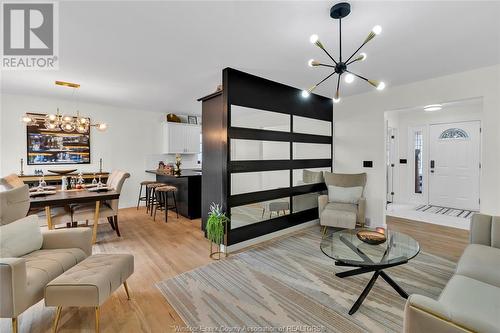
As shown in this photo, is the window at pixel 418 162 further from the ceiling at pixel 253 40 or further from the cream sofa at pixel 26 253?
the cream sofa at pixel 26 253

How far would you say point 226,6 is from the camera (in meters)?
1.92

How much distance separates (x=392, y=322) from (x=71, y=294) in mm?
2418

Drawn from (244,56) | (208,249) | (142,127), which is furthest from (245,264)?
(142,127)

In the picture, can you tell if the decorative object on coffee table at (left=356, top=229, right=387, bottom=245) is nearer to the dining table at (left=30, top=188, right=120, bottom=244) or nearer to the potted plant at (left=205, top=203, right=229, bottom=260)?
the potted plant at (left=205, top=203, right=229, bottom=260)

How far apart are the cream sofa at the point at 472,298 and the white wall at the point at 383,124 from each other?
4.61 feet

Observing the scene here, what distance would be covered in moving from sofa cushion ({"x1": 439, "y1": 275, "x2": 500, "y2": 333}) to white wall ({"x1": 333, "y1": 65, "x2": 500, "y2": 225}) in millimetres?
2339

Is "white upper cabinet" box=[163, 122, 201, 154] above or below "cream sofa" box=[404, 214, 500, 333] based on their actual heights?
above

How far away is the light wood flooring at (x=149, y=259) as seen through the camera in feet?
6.20

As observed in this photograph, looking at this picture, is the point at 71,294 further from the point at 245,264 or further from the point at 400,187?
the point at 400,187

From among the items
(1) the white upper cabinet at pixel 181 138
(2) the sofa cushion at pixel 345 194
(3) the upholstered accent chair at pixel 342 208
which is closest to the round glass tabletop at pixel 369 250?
(3) the upholstered accent chair at pixel 342 208

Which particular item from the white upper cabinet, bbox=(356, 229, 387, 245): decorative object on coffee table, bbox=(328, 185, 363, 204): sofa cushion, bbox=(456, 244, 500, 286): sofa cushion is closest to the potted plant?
bbox=(356, 229, 387, 245): decorative object on coffee table

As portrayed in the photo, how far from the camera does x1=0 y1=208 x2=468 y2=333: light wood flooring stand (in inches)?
74.4

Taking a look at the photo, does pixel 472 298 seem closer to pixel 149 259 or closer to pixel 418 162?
pixel 149 259

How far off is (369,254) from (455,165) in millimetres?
4936
